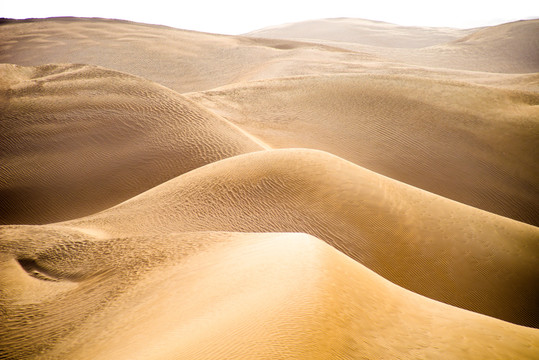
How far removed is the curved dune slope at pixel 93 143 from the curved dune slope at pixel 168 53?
7.56m

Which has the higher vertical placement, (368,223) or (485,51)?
(485,51)

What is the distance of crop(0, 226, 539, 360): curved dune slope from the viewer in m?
1.85

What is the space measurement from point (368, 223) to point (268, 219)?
1.09 metres

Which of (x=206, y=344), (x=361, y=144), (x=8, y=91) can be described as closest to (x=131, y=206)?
(x=206, y=344)

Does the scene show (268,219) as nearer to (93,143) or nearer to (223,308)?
(223,308)

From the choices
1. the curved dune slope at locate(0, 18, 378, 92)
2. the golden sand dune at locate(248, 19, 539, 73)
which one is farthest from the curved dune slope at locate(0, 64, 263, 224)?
the golden sand dune at locate(248, 19, 539, 73)

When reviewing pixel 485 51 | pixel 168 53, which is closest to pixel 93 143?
pixel 168 53

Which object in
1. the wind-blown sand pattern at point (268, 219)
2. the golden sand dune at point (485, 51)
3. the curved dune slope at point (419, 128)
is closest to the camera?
the wind-blown sand pattern at point (268, 219)

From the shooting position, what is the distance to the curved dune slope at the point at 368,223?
419 centimetres

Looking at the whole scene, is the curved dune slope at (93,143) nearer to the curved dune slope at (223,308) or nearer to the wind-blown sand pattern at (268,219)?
the wind-blown sand pattern at (268,219)

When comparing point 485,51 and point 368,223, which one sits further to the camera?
point 485,51

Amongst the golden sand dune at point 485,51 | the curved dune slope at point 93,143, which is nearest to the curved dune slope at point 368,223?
the curved dune slope at point 93,143

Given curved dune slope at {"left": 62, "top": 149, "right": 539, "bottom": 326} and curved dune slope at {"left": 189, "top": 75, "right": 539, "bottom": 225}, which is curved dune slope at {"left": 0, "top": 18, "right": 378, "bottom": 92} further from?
curved dune slope at {"left": 62, "top": 149, "right": 539, "bottom": 326}

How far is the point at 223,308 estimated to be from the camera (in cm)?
219
